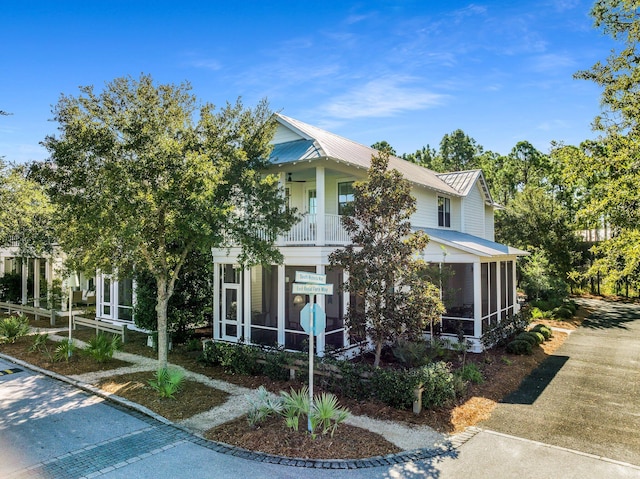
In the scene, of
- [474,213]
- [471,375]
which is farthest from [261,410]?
[474,213]

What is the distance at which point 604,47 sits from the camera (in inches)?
481

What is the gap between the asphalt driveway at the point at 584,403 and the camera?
317 inches

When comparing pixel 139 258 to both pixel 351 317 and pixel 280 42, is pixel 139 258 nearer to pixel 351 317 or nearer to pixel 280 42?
pixel 351 317

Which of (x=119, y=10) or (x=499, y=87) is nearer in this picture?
(x=119, y=10)

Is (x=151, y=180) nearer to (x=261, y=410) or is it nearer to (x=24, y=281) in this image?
(x=261, y=410)

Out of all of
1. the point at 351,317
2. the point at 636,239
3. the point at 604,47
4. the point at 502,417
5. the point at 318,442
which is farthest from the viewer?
the point at 604,47

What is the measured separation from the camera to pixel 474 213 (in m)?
23.4

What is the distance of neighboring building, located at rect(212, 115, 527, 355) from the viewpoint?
13.0 metres

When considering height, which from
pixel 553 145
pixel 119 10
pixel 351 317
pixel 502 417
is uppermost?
pixel 119 10

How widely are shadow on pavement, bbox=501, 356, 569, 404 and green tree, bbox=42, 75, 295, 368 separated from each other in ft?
24.2

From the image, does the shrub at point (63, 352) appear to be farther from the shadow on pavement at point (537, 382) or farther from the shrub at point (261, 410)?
the shadow on pavement at point (537, 382)

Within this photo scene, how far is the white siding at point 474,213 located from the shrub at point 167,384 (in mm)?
16659

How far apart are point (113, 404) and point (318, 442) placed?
17.6ft

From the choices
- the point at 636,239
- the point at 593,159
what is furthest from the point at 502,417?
the point at 593,159
